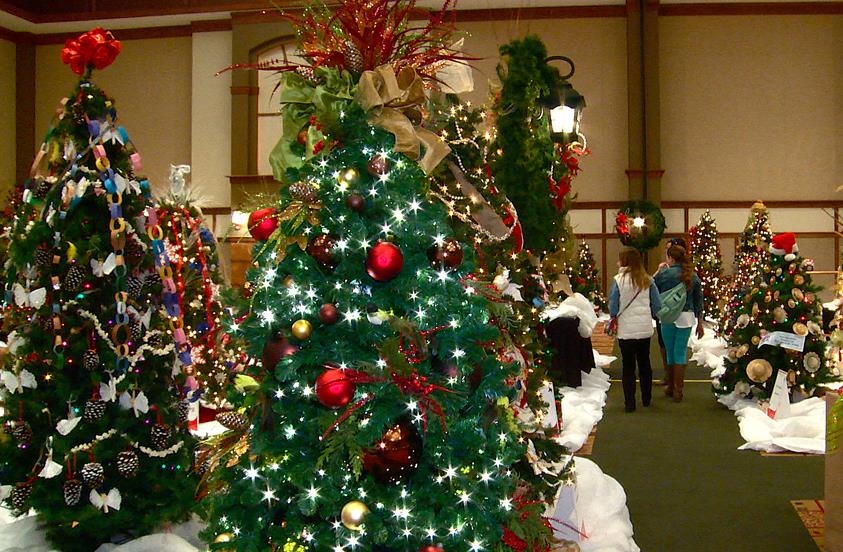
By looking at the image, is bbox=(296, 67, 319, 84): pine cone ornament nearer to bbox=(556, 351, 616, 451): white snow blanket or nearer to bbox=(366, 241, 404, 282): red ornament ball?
bbox=(366, 241, 404, 282): red ornament ball

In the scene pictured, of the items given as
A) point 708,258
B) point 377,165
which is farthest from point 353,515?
point 708,258

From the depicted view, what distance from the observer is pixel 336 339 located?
2.14 metres

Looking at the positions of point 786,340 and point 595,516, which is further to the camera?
point 786,340

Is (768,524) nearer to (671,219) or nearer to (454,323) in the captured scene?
(454,323)

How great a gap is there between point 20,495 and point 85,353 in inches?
25.9

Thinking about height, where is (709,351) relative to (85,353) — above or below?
below

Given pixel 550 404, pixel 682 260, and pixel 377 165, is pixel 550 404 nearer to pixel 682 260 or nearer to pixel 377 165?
pixel 377 165

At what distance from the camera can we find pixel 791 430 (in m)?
5.86

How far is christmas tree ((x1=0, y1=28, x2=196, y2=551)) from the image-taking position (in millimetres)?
3512

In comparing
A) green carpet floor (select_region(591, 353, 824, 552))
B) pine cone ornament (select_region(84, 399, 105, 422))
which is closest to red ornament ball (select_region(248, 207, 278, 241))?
pine cone ornament (select_region(84, 399, 105, 422))

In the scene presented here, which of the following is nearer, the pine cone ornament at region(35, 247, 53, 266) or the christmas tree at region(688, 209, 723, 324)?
the pine cone ornament at region(35, 247, 53, 266)

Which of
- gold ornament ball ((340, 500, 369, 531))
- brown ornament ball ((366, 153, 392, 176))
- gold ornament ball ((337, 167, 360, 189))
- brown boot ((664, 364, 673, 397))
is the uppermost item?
brown ornament ball ((366, 153, 392, 176))

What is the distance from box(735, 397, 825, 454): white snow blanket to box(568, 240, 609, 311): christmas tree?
723 centimetres

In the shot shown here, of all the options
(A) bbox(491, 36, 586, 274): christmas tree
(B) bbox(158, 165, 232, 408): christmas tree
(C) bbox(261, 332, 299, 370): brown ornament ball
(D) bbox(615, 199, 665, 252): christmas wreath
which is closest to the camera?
(C) bbox(261, 332, 299, 370): brown ornament ball
